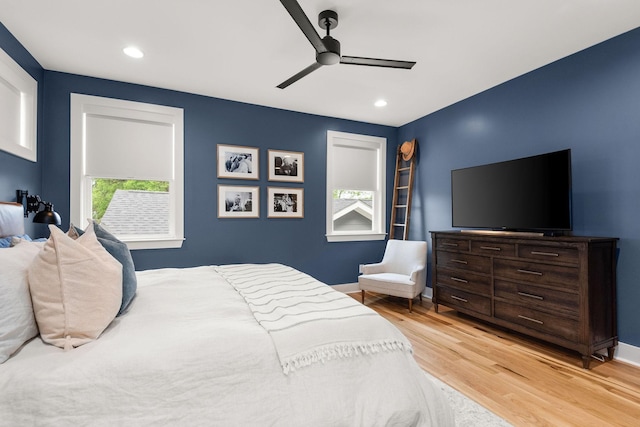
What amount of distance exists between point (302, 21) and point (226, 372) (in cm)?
192

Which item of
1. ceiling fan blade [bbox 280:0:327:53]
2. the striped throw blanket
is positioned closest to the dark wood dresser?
the striped throw blanket

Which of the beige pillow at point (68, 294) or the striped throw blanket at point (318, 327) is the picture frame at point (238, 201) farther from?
the beige pillow at point (68, 294)

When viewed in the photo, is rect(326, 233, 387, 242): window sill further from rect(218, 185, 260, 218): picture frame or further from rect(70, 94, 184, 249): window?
rect(70, 94, 184, 249): window

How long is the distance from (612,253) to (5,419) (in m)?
3.81

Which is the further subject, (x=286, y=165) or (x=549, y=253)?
(x=286, y=165)

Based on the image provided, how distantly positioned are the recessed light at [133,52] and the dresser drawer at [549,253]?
3.90 meters

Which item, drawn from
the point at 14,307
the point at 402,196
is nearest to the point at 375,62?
the point at 14,307

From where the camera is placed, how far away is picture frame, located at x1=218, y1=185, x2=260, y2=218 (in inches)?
158

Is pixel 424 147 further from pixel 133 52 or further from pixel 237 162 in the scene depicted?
pixel 133 52


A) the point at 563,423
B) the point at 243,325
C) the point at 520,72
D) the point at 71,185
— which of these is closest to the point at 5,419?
the point at 243,325

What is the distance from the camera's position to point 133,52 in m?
2.86

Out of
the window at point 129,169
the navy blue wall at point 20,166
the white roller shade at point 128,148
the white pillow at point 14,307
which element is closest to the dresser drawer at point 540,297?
the white pillow at point 14,307

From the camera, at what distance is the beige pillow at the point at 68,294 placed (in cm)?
121

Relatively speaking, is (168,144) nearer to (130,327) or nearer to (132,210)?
(132,210)
